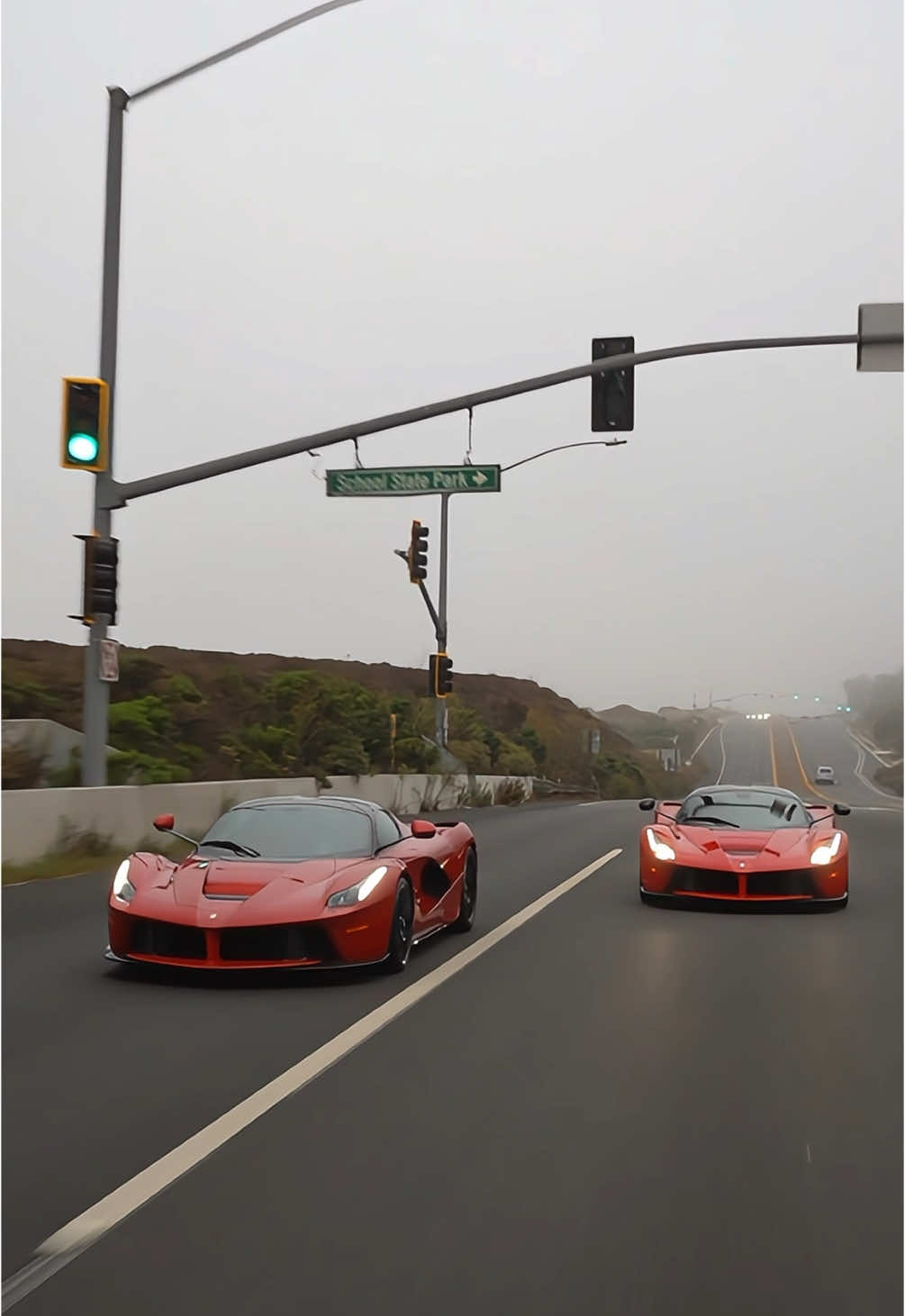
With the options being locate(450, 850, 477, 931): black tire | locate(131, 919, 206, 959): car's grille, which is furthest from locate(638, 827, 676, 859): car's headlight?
locate(131, 919, 206, 959): car's grille

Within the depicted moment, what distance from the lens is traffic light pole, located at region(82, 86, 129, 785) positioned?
17.8m

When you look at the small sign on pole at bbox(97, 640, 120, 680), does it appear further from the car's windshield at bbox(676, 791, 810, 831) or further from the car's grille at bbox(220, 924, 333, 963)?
the car's grille at bbox(220, 924, 333, 963)

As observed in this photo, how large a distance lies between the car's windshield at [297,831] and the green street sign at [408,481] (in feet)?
37.8

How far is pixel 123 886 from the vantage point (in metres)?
9.05

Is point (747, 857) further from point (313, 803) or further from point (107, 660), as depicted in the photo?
point (107, 660)

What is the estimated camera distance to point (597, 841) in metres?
23.4

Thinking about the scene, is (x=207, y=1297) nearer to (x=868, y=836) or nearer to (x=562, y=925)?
(x=562, y=925)

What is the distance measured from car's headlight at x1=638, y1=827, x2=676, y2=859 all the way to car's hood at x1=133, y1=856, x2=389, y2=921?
492cm

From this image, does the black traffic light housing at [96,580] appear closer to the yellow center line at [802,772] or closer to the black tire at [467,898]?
the black tire at [467,898]

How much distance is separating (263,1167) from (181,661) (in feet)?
245

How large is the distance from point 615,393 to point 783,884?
641 cm

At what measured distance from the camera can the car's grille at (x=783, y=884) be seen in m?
13.1

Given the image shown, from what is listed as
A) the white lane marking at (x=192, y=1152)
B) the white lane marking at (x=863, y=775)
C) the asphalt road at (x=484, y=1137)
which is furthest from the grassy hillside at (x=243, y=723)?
the white lane marking at (x=863, y=775)

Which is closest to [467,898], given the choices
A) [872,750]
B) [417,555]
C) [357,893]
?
[357,893]
